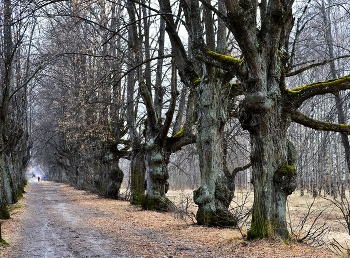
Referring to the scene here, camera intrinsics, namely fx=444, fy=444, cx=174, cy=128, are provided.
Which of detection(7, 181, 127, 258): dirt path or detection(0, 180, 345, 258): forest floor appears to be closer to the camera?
detection(0, 180, 345, 258): forest floor

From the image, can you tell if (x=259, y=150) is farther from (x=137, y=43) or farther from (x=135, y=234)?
(x=137, y=43)

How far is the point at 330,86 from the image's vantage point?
8289 millimetres

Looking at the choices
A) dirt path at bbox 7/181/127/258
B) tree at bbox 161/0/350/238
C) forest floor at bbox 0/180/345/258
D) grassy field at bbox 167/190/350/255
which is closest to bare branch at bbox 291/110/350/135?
tree at bbox 161/0/350/238

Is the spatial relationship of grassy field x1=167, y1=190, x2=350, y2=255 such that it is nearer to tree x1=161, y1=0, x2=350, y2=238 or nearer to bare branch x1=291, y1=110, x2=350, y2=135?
tree x1=161, y1=0, x2=350, y2=238

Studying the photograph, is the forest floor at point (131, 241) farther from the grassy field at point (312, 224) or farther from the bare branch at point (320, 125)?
the bare branch at point (320, 125)

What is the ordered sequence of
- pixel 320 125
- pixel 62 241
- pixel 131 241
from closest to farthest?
pixel 320 125 → pixel 131 241 → pixel 62 241

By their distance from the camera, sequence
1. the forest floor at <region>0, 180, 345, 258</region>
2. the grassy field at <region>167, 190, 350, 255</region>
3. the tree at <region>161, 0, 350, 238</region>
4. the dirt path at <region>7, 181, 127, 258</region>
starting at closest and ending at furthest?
the forest floor at <region>0, 180, 345, 258</region>, the dirt path at <region>7, 181, 127, 258</region>, the tree at <region>161, 0, 350, 238</region>, the grassy field at <region>167, 190, 350, 255</region>

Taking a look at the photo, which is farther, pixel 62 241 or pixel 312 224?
pixel 62 241

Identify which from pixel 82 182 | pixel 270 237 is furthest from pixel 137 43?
pixel 82 182

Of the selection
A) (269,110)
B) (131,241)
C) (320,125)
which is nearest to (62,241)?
(131,241)

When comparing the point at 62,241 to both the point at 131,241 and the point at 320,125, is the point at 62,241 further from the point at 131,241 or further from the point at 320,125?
Answer: the point at 320,125

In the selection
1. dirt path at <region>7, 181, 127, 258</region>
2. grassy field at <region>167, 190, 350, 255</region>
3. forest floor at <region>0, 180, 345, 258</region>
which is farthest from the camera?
grassy field at <region>167, 190, 350, 255</region>

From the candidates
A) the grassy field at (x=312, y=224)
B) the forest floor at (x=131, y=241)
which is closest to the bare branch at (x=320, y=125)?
the grassy field at (x=312, y=224)

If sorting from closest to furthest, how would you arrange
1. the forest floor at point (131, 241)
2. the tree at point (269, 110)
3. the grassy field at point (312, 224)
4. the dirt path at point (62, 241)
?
the forest floor at point (131, 241)
the dirt path at point (62, 241)
the tree at point (269, 110)
the grassy field at point (312, 224)
